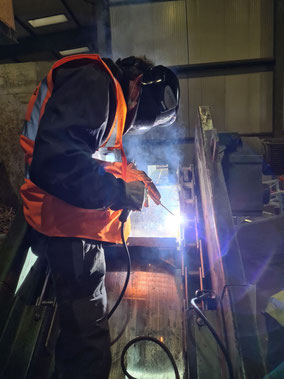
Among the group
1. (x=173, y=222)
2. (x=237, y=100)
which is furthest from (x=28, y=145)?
(x=237, y=100)

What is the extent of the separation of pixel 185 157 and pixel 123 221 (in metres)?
4.70

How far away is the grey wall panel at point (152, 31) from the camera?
217 inches

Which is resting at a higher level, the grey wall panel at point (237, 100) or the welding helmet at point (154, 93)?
the grey wall panel at point (237, 100)

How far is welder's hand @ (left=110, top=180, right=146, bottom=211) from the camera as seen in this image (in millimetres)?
1521

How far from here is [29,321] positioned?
1.68 metres

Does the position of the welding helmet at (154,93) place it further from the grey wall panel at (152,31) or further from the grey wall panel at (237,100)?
the grey wall panel at (152,31)

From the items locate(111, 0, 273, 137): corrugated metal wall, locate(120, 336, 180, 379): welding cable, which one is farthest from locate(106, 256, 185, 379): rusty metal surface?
locate(111, 0, 273, 137): corrugated metal wall

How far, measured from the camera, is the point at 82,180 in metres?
1.30

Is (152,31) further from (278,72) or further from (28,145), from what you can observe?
(28,145)

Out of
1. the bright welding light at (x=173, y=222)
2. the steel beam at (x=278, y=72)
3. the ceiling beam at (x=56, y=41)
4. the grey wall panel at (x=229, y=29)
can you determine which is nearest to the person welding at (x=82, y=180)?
the bright welding light at (x=173, y=222)

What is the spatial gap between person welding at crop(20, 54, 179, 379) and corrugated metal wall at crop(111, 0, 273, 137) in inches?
177

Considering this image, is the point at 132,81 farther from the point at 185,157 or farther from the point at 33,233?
the point at 185,157

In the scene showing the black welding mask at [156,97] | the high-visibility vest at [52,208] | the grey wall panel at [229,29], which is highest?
the grey wall panel at [229,29]

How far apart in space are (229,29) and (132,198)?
18.7ft
